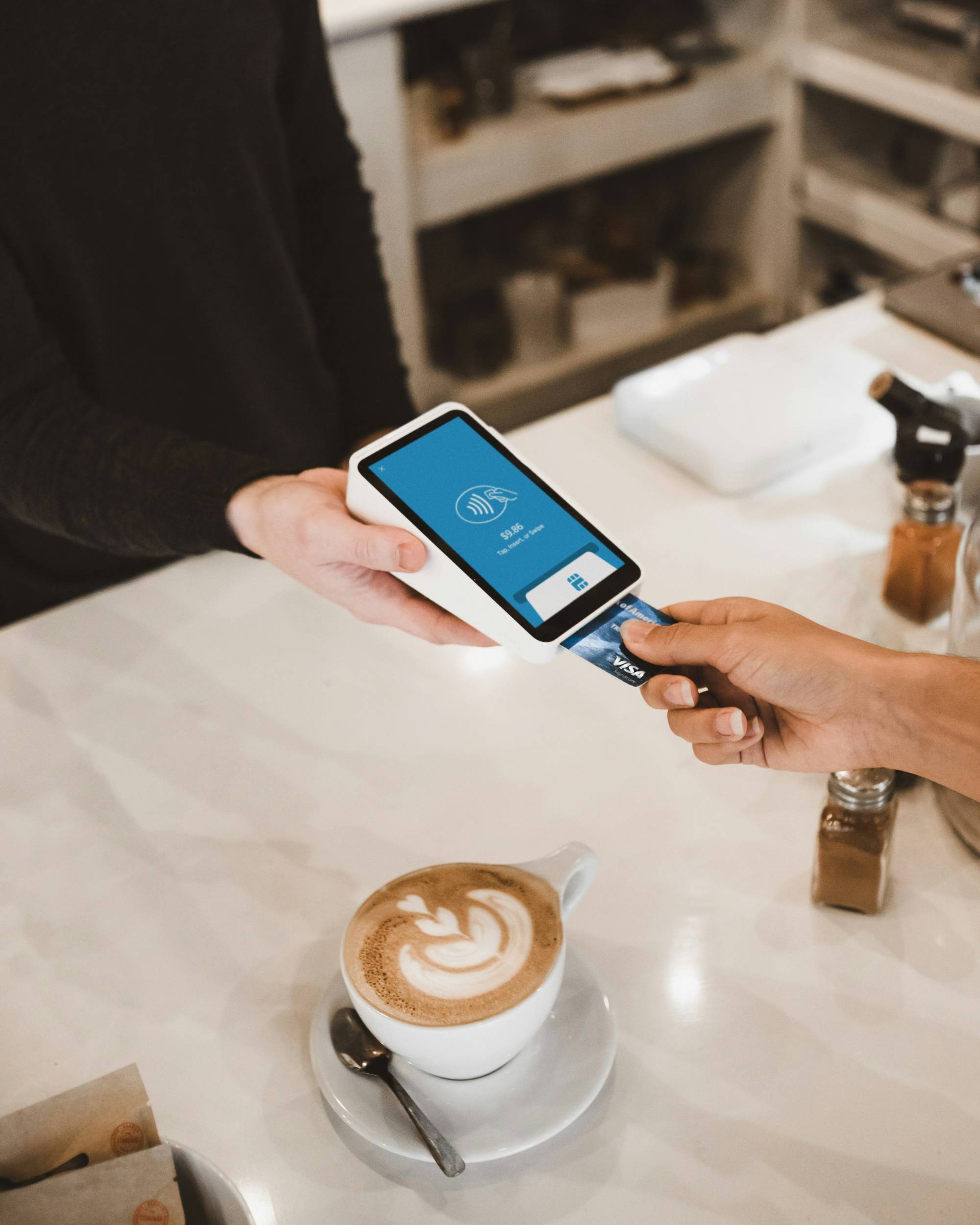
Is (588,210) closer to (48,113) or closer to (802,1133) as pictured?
(48,113)

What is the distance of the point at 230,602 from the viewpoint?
40.4 inches

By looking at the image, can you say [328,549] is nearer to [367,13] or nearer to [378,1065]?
[378,1065]

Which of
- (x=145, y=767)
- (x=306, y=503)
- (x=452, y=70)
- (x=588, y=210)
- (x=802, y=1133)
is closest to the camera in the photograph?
(x=802, y=1133)

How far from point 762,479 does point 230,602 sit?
20.4 inches

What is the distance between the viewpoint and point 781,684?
0.69 m

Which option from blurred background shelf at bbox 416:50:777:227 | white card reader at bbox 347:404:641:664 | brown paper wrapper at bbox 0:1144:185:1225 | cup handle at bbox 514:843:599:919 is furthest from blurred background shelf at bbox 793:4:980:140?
brown paper wrapper at bbox 0:1144:185:1225

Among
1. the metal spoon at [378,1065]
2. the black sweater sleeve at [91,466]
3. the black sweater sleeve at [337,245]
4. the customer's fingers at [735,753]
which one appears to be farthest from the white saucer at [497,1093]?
the black sweater sleeve at [337,245]

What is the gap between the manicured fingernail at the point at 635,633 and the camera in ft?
2.33

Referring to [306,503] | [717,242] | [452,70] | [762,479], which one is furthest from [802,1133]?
[717,242]

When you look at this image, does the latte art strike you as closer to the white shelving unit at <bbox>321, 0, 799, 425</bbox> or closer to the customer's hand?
the customer's hand

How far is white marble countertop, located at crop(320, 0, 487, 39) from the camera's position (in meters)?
1.83

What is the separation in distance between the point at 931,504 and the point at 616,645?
0.36 metres

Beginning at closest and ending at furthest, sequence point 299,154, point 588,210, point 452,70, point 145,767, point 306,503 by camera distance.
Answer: point 306,503, point 145,767, point 299,154, point 452,70, point 588,210

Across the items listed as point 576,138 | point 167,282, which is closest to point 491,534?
point 167,282
